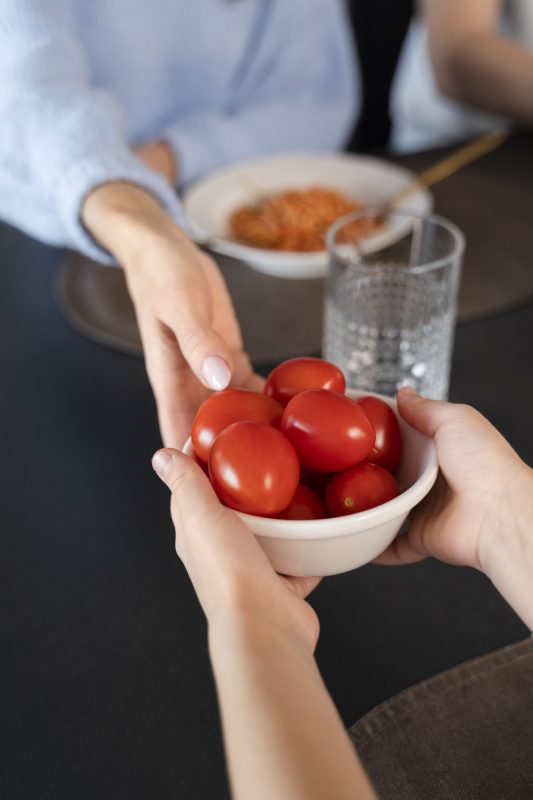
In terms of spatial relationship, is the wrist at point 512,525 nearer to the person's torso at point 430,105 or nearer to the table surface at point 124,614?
the table surface at point 124,614

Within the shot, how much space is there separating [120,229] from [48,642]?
53 centimetres

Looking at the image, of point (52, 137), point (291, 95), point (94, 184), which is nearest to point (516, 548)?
point (94, 184)

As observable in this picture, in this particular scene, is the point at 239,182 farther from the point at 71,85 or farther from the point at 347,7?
the point at 347,7

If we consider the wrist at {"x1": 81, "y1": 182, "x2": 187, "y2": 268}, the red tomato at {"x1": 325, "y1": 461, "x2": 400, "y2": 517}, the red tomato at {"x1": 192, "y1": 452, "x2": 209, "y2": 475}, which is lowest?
the red tomato at {"x1": 192, "y1": 452, "x2": 209, "y2": 475}

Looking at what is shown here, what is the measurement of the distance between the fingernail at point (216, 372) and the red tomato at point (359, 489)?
0.15m

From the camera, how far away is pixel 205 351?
2.52 feet

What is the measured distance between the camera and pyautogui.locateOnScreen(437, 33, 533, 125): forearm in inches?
66.2

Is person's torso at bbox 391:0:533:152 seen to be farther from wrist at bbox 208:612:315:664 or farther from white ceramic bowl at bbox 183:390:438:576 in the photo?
wrist at bbox 208:612:315:664

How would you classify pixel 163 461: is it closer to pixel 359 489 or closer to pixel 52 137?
pixel 359 489

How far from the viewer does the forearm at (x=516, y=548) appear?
0.67 metres

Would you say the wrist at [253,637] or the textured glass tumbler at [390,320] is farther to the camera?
the textured glass tumbler at [390,320]

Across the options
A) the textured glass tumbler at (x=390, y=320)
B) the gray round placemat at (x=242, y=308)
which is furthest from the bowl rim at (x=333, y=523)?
the gray round placemat at (x=242, y=308)

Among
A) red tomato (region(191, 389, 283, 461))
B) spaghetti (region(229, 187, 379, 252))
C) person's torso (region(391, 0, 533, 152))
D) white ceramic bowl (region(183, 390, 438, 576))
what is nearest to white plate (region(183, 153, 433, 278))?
spaghetti (region(229, 187, 379, 252))

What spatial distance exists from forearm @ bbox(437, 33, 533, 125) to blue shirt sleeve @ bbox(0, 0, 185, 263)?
0.94 m
